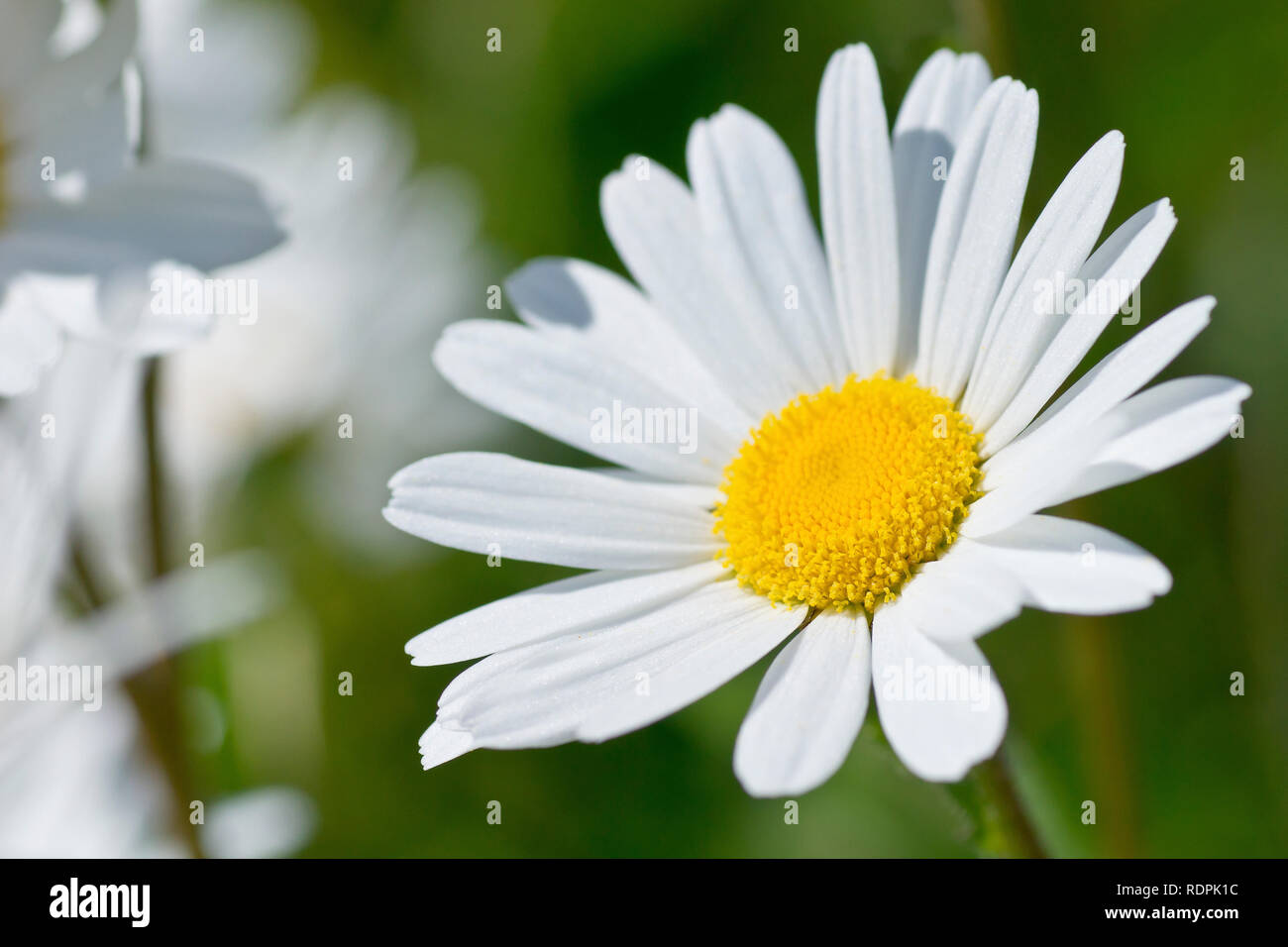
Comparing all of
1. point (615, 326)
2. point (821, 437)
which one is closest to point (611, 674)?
point (821, 437)

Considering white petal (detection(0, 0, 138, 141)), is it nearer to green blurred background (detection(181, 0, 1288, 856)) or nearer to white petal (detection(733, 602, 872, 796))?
green blurred background (detection(181, 0, 1288, 856))

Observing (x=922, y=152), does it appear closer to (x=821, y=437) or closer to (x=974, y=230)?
(x=974, y=230)

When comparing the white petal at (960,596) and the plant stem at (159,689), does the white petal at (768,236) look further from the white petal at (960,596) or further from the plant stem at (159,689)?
the plant stem at (159,689)

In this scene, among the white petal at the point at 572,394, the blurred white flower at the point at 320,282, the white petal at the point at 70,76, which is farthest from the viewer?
the blurred white flower at the point at 320,282

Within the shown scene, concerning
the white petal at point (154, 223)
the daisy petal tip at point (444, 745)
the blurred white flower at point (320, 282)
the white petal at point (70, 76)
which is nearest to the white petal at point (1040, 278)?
the daisy petal tip at point (444, 745)

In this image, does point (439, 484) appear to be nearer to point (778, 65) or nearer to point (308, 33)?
point (778, 65)
